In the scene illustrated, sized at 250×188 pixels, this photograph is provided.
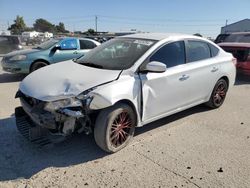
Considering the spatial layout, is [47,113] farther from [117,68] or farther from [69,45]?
[69,45]

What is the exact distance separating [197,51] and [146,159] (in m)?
2.49

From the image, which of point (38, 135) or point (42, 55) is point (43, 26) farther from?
point (38, 135)

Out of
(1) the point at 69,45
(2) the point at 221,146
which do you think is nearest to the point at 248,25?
(1) the point at 69,45

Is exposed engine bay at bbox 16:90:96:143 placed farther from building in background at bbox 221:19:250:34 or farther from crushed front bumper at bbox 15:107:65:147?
building in background at bbox 221:19:250:34

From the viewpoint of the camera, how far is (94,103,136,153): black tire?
3609 mm

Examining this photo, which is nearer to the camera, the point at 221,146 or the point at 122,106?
the point at 122,106

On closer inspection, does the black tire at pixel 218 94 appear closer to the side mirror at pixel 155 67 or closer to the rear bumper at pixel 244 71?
the side mirror at pixel 155 67

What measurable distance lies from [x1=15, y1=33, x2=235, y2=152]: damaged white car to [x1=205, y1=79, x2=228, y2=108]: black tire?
0.44 metres

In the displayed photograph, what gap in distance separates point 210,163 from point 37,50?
699 centimetres

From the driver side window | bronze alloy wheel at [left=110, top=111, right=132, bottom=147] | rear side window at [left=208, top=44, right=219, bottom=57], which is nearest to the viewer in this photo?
bronze alloy wheel at [left=110, top=111, right=132, bottom=147]

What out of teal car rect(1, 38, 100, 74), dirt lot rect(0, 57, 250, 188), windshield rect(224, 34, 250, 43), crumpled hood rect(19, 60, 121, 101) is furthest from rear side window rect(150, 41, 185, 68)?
windshield rect(224, 34, 250, 43)

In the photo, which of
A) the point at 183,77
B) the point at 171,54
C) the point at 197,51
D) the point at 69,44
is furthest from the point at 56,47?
the point at 183,77

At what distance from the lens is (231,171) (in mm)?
3508

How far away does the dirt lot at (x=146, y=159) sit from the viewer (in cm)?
324
